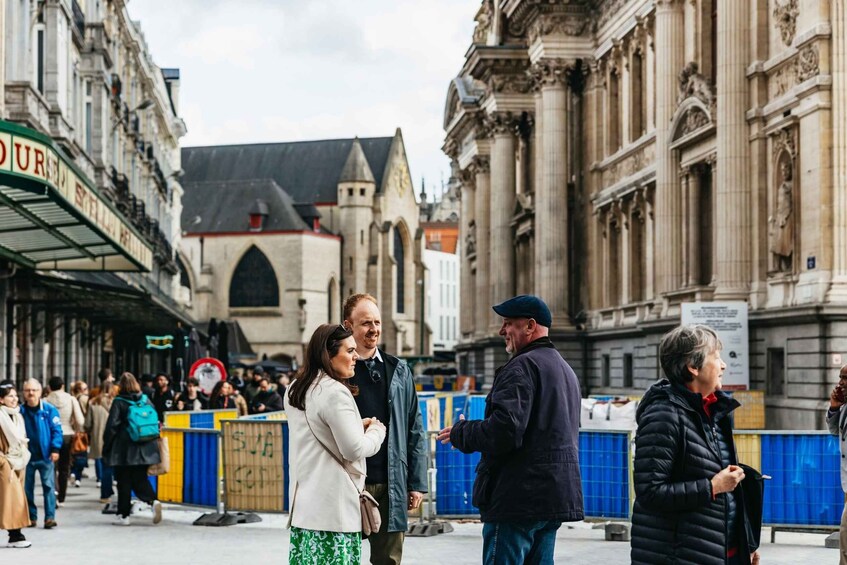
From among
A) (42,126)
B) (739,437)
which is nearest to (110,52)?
(42,126)

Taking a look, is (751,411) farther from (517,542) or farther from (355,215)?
(355,215)

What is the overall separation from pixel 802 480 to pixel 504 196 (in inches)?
1512

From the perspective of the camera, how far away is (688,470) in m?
6.02

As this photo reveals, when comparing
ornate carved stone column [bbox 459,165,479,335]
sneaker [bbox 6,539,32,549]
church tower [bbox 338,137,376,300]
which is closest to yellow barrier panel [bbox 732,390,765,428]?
sneaker [bbox 6,539,32,549]

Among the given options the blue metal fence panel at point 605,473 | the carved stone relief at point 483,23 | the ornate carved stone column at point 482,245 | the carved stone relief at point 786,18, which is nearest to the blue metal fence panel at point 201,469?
the blue metal fence panel at point 605,473

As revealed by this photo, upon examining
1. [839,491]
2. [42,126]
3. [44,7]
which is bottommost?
[839,491]

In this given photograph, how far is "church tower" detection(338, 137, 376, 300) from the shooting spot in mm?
110062

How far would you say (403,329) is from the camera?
11194 cm

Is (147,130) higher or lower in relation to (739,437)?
higher

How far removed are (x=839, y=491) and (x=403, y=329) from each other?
97662 mm

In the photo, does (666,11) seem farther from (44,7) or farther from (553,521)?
(553,521)

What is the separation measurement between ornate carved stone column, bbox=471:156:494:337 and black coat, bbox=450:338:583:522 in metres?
48.8

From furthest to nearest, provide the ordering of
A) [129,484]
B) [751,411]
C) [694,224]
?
[694,224] < [751,411] < [129,484]

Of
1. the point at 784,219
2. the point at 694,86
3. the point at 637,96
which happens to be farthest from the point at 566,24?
the point at 784,219
